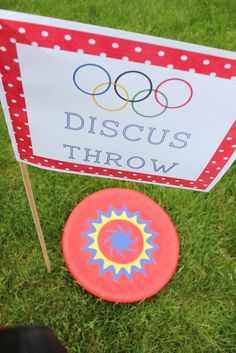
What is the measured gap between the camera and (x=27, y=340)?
3.08 ft

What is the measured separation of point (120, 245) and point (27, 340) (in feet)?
3.24

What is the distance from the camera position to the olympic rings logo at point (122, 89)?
986mm

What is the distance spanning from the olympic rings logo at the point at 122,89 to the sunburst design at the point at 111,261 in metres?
0.95

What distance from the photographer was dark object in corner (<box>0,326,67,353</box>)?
2.94 ft

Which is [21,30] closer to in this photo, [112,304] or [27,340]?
[27,340]

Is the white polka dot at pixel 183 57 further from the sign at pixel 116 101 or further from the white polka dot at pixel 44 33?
the white polka dot at pixel 44 33

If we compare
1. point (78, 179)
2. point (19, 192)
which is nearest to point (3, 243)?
point (19, 192)

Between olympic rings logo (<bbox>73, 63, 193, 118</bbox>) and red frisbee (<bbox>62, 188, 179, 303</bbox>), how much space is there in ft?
3.11

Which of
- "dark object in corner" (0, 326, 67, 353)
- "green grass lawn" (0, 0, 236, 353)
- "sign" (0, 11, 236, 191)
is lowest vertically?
"green grass lawn" (0, 0, 236, 353)

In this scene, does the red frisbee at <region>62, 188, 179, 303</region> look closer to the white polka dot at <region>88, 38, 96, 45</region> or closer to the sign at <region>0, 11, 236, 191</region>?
the sign at <region>0, 11, 236, 191</region>

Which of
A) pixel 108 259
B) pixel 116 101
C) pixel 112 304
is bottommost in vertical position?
pixel 112 304

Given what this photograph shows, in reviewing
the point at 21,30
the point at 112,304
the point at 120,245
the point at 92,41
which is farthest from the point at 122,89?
the point at 112,304

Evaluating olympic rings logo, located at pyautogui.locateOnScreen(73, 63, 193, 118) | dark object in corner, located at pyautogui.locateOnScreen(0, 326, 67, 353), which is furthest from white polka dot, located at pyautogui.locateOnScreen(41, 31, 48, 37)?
dark object in corner, located at pyautogui.locateOnScreen(0, 326, 67, 353)

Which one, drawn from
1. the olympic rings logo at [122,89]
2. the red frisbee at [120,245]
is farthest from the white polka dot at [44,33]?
the red frisbee at [120,245]
